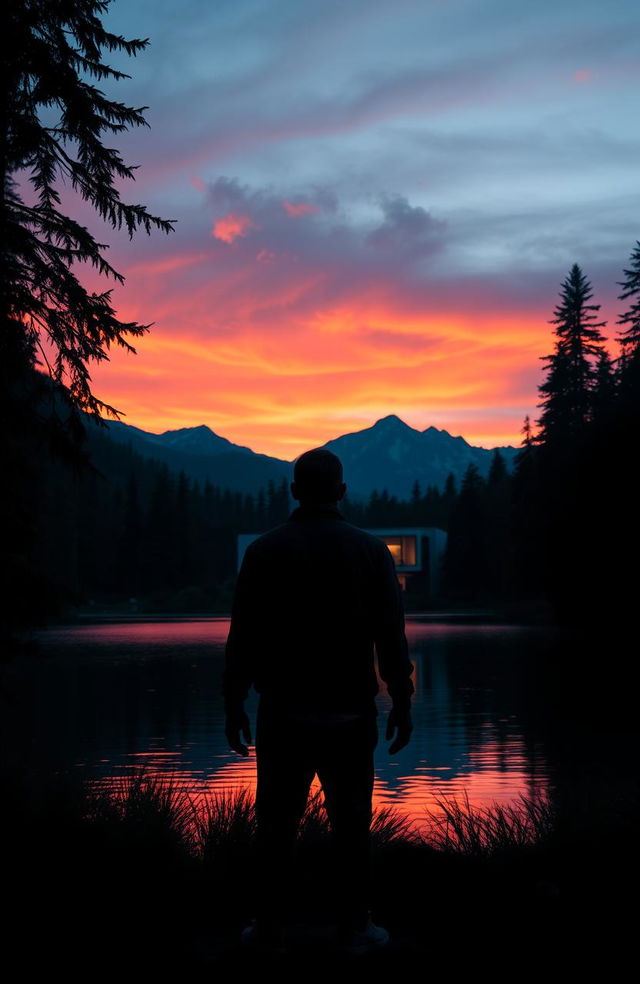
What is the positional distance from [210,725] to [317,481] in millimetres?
14491

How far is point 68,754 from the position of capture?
14.6 m

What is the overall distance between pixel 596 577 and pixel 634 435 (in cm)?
556

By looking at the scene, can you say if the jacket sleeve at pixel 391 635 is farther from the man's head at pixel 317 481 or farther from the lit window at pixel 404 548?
the lit window at pixel 404 548

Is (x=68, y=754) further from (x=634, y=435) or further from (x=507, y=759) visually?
(x=634, y=435)

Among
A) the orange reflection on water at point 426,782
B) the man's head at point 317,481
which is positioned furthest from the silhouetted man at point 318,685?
the orange reflection on water at point 426,782

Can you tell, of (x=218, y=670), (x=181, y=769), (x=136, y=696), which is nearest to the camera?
(x=181, y=769)

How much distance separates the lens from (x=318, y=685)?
14.6ft

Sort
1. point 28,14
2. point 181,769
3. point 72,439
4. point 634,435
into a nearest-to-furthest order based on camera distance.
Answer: point 28,14
point 72,439
point 181,769
point 634,435

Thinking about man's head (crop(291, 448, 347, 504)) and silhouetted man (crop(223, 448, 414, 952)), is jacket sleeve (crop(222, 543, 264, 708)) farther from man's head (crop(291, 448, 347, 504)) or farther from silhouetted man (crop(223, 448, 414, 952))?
man's head (crop(291, 448, 347, 504))

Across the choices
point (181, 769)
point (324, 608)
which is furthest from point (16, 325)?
point (324, 608)

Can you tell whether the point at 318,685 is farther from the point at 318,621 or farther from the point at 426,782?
the point at 426,782

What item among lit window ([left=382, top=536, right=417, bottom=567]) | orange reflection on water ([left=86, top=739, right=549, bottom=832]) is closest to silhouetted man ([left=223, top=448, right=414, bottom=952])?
orange reflection on water ([left=86, top=739, right=549, bottom=832])

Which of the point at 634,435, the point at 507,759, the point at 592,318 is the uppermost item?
the point at 592,318

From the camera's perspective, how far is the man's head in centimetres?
468
